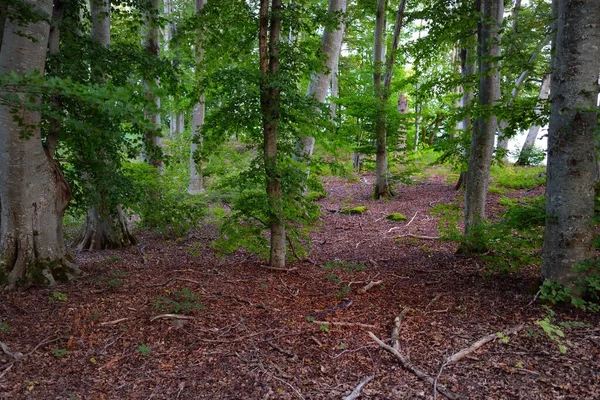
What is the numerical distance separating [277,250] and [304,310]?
1.77 metres

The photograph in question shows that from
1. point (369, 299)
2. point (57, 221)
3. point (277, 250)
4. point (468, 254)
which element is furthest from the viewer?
point (468, 254)

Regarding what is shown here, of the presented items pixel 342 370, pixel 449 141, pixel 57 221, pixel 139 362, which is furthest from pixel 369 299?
pixel 449 141

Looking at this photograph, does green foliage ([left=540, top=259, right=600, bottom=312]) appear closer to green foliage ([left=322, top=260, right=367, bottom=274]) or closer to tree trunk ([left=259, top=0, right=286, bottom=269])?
green foliage ([left=322, top=260, right=367, bottom=274])

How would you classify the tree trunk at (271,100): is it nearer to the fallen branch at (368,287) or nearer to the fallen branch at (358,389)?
the fallen branch at (368,287)

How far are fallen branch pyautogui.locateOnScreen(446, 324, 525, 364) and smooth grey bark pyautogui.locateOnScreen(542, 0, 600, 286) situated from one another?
877 mm

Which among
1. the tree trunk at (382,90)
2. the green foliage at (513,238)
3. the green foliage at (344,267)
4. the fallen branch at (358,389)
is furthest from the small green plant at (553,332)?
the tree trunk at (382,90)

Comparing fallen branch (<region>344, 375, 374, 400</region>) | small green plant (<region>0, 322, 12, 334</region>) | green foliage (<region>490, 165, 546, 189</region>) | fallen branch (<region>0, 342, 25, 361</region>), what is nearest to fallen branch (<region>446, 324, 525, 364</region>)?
fallen branch (<region>344, 375, 374, 400</region>)

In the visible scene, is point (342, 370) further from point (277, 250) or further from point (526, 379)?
point (277, 250)

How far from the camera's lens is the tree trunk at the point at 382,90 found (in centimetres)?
1185

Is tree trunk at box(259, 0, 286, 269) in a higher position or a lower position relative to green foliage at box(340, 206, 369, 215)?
higher

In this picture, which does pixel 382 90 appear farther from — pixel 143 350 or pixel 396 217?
pixel 143 350

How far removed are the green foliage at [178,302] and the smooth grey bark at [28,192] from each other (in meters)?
Result: 1.62

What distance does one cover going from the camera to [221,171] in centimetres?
1256

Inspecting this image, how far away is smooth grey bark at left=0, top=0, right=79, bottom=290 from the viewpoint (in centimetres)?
437
